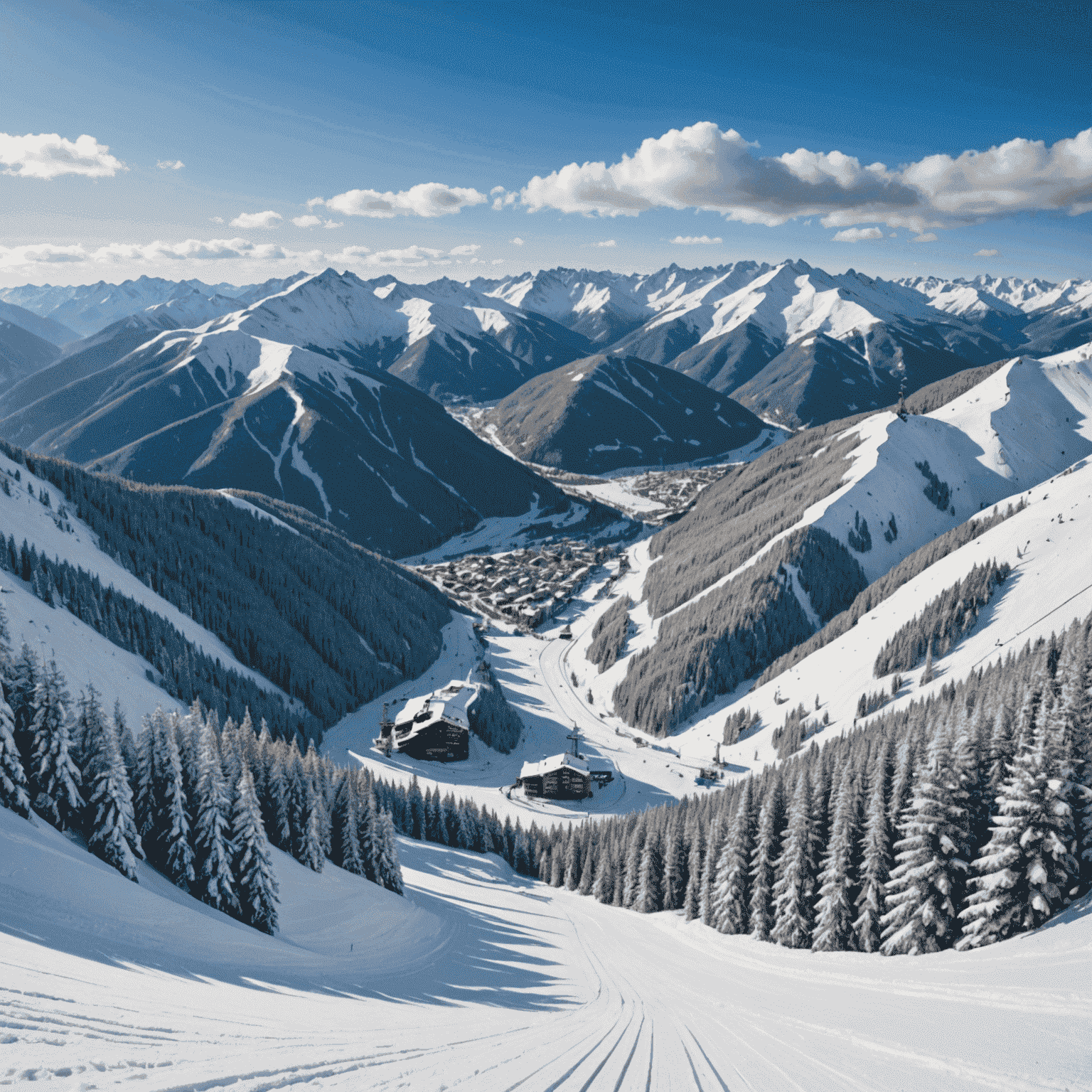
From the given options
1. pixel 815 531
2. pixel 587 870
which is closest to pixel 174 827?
pixel 587 870

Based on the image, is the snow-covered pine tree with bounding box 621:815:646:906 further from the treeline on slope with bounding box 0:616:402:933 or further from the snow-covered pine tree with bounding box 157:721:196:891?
the snow-covered pine tree with bounding box 157:721:196:891

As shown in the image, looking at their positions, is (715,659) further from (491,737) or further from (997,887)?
(997,887)

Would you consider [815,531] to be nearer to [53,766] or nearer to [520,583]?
[520,583]

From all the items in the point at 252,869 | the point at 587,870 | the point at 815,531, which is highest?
the point at 815,531

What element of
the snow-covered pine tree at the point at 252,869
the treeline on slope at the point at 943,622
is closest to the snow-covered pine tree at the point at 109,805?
the snow-covered pine tree at the point at 252,869

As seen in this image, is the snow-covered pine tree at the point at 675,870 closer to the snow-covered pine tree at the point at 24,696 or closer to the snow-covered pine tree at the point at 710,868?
the snow-covered pine tree at the point at 710,868

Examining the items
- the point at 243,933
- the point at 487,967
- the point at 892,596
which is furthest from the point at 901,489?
the point at 243,933
